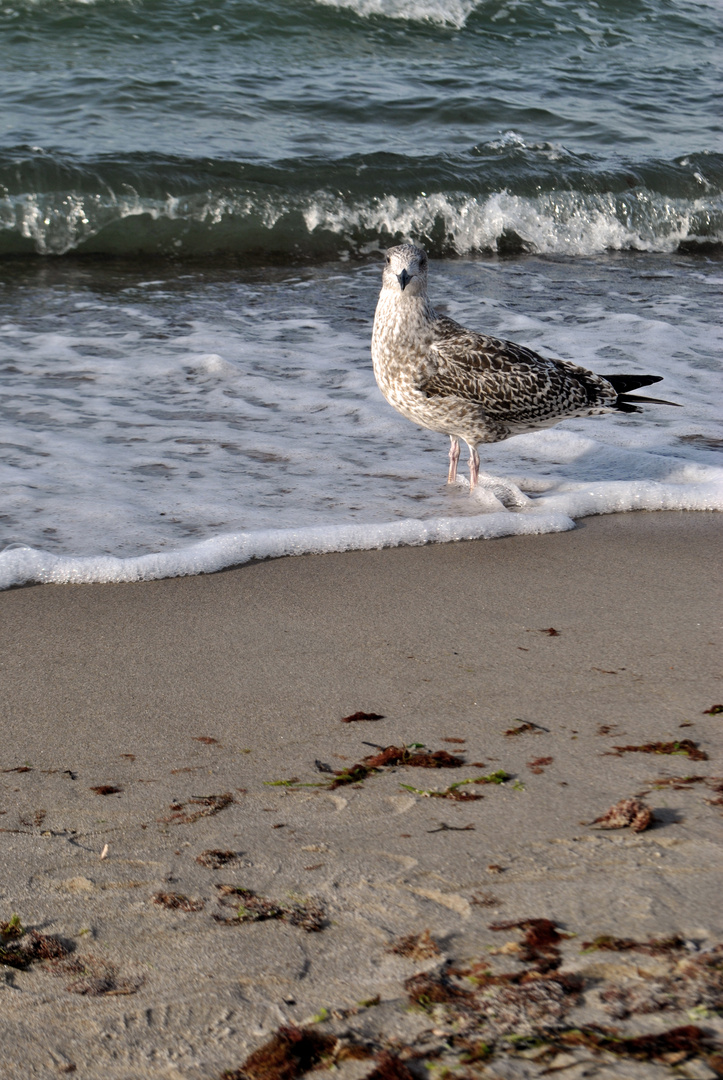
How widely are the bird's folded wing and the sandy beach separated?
99 cm

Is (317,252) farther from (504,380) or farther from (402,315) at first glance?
(504,380)

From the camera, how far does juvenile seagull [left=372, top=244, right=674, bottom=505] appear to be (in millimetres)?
4762

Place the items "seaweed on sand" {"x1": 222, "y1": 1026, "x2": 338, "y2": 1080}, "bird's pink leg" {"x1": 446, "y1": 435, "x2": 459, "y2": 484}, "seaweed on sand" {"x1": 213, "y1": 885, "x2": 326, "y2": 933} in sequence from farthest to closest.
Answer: "bird's pink leg" {"x1": 446, "y1": 435, "x2": 459, "y2": 484}
"seaweed on sand" {"x1": 213, "y1": 885, "x2": 326, "y2": 933}
"seaweed on sand" {"x1": 222, "y1": 1026, "x2": 338, "y2": 1080}

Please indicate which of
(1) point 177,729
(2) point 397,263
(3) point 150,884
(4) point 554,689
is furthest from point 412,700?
(2) point 397,263

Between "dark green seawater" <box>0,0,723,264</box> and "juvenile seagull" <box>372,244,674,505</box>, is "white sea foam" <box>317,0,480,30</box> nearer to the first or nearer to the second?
"dark green seawater" <box>0,0,723,264</box>

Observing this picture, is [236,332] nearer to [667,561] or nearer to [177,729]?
[667,561]

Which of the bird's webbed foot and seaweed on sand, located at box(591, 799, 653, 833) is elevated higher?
seaweed on sand, located at box(591, 799, 653, 833)

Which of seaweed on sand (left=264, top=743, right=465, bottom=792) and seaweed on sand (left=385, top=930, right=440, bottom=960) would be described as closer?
seaweed on sand (left=385, top=930, right=440, bottom=960)

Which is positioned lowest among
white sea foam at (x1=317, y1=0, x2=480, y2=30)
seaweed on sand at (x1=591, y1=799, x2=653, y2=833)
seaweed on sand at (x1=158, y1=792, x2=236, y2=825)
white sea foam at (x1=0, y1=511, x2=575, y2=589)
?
white sea foam at (x1=0, y1=511, x2=575, y2=589)

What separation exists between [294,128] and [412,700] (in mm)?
10003

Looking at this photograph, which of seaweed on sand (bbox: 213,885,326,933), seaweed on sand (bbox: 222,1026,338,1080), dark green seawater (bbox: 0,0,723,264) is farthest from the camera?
dark green seawater (bbox: 0,0,723,264)

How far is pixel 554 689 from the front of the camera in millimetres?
3041

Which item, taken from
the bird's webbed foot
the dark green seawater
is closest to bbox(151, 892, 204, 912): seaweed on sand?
the bird's webbed foot

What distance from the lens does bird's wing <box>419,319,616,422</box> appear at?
15.6 feet
